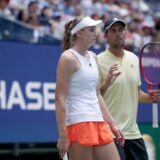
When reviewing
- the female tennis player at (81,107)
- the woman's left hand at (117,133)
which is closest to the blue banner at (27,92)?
the woman's left hand at (117,133)

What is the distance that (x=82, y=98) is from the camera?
498cm

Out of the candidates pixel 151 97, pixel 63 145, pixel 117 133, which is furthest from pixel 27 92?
pixel 63 145

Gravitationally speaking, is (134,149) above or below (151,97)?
below

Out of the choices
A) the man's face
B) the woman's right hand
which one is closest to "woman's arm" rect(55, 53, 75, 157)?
the woman's right hand

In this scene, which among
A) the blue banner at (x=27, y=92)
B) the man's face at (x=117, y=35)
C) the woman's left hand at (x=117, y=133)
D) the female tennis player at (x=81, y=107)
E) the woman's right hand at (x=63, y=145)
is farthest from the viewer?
the blue banner at (x=27, y=92)

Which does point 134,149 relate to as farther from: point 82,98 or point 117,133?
point 82,98

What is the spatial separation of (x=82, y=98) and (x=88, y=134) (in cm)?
29

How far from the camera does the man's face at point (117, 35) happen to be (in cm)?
591

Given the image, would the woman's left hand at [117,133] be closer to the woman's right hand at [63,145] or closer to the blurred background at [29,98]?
Answer: the woman's right hand at [63,145]

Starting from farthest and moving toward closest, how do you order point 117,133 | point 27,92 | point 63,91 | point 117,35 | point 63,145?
point 27,92 < point 117,35 < point 117,133 < point 63,91 < point 63,145

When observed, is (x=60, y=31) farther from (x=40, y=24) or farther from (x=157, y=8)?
(x=157, y=8)

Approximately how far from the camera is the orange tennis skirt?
16.2 ft

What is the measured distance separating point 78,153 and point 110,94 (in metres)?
1.01

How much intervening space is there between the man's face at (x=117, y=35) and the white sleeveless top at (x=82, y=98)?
965mm
